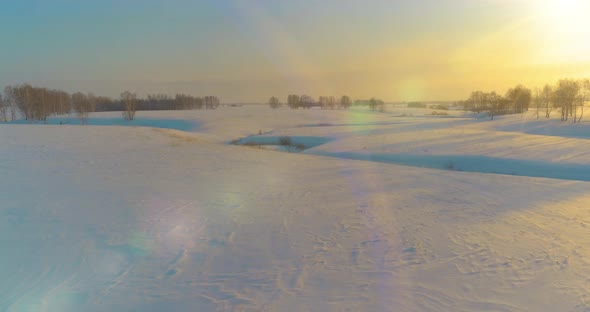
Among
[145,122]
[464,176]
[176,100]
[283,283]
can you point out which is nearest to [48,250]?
[283,283]

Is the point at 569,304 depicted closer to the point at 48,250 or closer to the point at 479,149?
the point at 48,250

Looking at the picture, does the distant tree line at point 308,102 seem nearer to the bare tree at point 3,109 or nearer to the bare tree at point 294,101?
the bare tree at point 294,101

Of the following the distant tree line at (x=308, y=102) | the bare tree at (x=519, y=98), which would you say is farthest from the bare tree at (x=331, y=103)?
the bare tree at (x=519, y=98)

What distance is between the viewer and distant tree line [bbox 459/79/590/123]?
5681cm

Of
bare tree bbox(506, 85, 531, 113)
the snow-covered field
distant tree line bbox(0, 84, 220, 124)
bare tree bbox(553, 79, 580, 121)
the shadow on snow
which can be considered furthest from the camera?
bare tree bbox(506, 85, 531, 113)

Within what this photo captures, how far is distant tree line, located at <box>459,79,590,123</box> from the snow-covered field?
56.5m

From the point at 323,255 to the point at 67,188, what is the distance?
10.4 metres

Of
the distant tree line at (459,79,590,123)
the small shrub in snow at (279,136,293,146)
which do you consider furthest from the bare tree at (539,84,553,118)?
the small shrub in snow at (279,136,293,146)

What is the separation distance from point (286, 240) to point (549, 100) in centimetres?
8419

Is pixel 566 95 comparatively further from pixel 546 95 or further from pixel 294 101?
pixel 294 101

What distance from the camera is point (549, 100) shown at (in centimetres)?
6925

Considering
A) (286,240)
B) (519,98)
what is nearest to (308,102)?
(519,98)

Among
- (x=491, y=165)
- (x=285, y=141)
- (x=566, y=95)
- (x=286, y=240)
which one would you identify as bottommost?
(x=286, y=240)

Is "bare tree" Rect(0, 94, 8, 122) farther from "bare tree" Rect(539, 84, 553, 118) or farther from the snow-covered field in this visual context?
"bare tree" Rect(539, 84, 553, 118)
